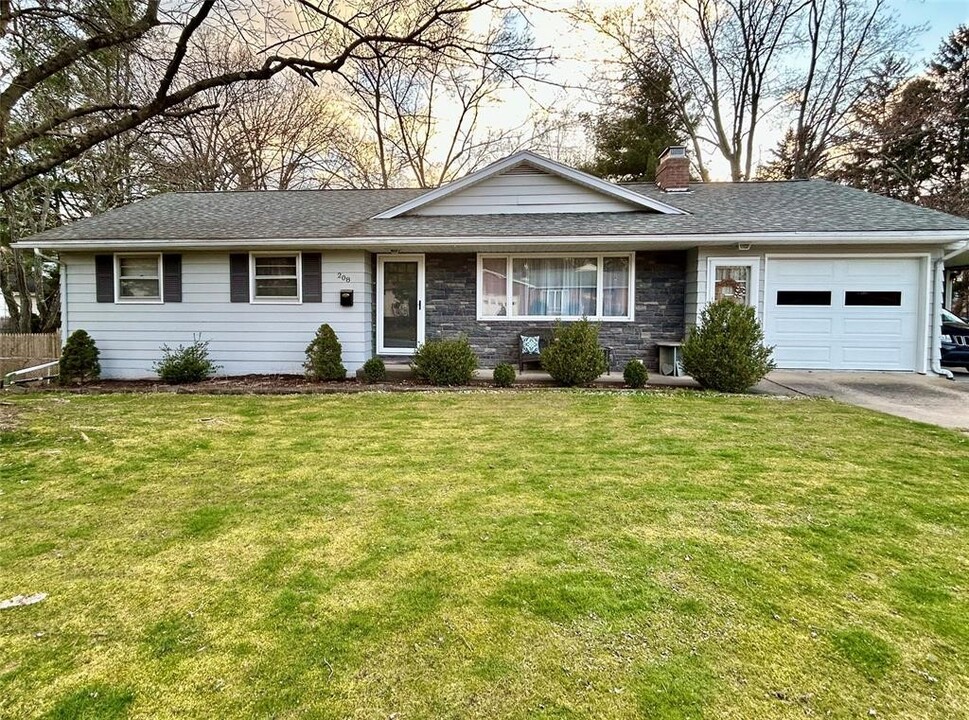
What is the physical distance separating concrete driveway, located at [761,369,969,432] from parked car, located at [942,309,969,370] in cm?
38

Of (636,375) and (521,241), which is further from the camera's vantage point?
(521,241)

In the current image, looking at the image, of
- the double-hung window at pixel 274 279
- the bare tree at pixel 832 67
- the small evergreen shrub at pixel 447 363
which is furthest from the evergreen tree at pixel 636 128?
the double-hung window at pixel 274 279

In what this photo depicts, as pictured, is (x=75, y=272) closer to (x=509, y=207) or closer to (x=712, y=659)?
(x=509, y=207)

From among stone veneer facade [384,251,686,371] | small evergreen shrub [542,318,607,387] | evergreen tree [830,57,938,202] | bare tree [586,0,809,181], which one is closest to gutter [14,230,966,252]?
stone veneer facade [384,251,686,371]

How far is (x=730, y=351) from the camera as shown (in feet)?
25.4

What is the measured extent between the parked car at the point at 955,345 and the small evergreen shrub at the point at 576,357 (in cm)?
749

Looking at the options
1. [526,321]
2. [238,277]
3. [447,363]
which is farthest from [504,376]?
[238,277]

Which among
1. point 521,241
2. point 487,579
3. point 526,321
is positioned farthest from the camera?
point 526,321

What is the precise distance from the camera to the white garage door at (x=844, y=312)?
9.19m

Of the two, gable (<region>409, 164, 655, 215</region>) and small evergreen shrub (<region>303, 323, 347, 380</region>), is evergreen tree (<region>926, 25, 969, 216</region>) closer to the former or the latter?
gable (<region>409, 164, 655, 215</region>)

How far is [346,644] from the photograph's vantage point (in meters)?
1.99

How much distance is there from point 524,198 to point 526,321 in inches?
97.1

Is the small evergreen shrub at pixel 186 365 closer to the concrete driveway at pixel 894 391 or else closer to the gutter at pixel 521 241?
the gutter at pixel 521 241

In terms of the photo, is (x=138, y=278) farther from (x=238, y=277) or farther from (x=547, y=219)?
(x=547, y=219)
